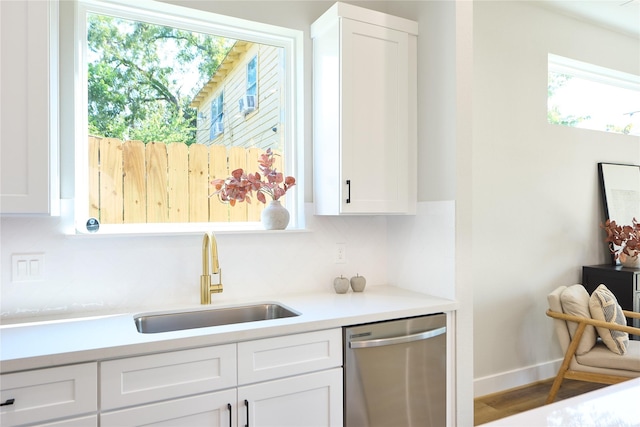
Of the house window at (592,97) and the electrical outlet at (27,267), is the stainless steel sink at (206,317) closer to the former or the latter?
the electrical outlet at (27,267)

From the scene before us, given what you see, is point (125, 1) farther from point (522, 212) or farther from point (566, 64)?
point (566, 64)

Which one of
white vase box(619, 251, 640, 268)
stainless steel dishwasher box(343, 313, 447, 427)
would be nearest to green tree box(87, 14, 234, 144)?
stainless steel dishwasher box(343, 313, 447, 427)

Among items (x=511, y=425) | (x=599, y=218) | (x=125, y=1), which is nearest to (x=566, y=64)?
(x=599, y=218)

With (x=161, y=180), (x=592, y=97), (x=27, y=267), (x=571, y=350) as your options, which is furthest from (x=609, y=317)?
(x=27, y=267)

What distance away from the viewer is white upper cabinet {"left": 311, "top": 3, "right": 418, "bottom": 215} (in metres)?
2.18

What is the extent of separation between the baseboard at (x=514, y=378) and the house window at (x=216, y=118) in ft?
7.98

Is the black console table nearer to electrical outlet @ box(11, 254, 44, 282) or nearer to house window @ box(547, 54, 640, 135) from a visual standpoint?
house window @ box(547, 54, 640, 135)

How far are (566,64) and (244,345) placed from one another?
3.46m

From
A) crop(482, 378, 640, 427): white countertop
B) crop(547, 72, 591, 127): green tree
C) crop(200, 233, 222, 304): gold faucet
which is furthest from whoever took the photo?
crop(547, 72, 591, 127): green tree

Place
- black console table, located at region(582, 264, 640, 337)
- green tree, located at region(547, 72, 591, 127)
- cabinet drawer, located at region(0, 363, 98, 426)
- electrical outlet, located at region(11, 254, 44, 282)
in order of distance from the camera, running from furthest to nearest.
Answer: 1. green tree, located at region(547, 72, 591, 127)
2. black console table, located at region(582, 264, 640, 337)
3. electrical outlet, located at region(11, 254, 44, 282)
4. cabinet drawer, located at region(0, 363, 98, 426)

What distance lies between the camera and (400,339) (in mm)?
1922

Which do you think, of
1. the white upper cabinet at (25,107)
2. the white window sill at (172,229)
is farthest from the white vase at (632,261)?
the white upper cabinet at (25,107)

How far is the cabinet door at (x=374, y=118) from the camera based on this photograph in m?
2.18

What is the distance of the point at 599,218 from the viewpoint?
141 inches
